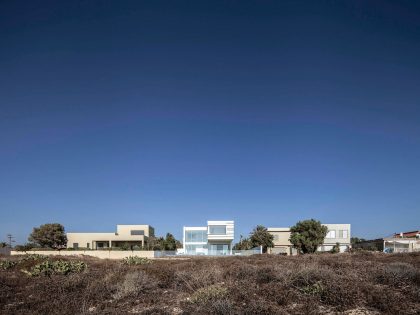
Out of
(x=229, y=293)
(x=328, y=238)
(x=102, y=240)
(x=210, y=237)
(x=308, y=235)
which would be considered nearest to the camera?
(x=229, y=293)

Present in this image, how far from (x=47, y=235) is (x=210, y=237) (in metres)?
31.6

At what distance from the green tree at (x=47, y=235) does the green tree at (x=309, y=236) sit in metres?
45.2

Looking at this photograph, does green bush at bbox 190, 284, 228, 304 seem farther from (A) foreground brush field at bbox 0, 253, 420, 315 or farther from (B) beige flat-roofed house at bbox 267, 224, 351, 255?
(B) beige flat-roofed house at bbox 267, 224, 351, 255

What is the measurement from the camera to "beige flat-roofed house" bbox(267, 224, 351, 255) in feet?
259

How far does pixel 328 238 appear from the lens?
261 ft

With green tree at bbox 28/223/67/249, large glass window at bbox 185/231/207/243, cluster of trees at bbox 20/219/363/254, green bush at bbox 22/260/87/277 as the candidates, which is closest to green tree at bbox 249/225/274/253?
cluster of trees at bbox 20/219/363/254

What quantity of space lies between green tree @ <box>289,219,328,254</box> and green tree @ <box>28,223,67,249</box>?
45.2 m

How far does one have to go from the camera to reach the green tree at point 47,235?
2820 inches

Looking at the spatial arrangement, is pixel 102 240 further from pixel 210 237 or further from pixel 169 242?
pixel 210 237

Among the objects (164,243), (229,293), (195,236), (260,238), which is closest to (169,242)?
(164,243)

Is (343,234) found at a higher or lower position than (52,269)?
lower

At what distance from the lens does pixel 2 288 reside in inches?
518

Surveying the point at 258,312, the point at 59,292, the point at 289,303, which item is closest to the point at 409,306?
the point at 289,303

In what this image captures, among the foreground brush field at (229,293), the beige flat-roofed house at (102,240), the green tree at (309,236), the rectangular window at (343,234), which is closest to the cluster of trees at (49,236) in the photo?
the beige flat-roofed house at (102,240)
